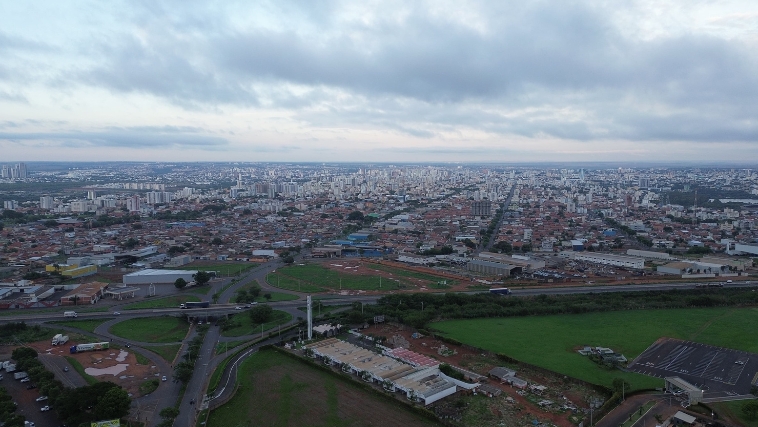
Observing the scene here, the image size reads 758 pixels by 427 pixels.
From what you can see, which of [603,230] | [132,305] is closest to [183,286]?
[132,305]

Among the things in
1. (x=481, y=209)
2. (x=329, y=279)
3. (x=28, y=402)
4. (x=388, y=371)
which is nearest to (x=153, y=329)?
(x=28, y=402)

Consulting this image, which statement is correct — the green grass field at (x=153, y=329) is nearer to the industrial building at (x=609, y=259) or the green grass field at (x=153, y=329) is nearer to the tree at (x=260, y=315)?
the tree at (x=260, y=315)

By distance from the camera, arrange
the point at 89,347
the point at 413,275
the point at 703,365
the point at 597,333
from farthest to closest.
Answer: the point at 413,275 → the point at 597,333 → the point at 89,347 → the point at 703,365

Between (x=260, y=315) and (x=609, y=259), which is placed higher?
(x=260, y=315)

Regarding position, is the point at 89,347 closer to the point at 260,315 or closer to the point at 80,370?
the point at 80,370

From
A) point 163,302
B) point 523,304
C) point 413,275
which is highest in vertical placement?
point 523,304

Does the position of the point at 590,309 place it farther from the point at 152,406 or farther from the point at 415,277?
the point at 152,406
